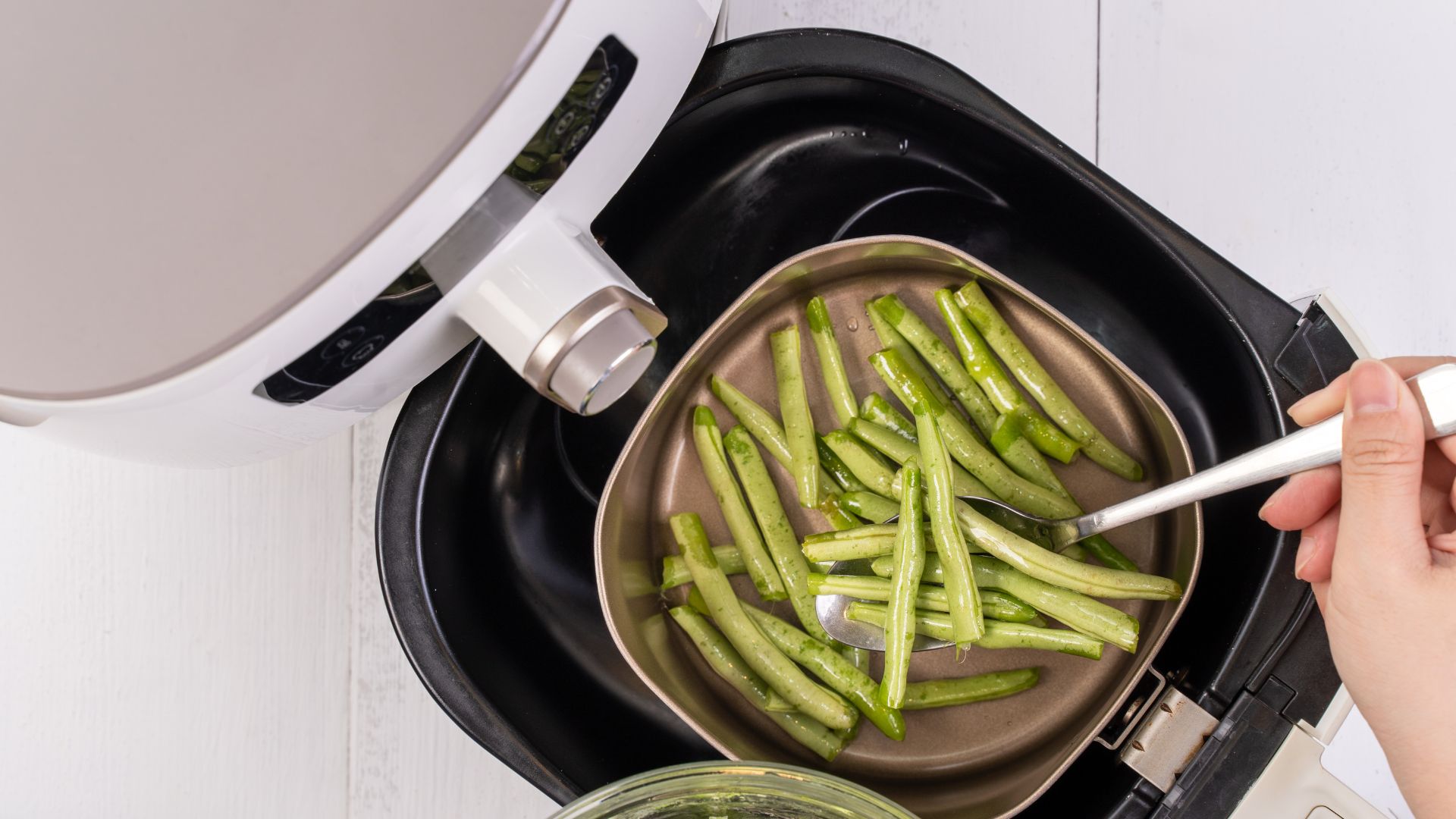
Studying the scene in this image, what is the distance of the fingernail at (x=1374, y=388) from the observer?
542 millimetres

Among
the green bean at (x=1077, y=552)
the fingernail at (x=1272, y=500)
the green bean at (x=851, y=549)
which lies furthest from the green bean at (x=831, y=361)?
the fingernail at (x=1272, y=500)

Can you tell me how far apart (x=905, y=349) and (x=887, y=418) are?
7 cm

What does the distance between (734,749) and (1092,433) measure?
42 cm

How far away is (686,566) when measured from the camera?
0.86m

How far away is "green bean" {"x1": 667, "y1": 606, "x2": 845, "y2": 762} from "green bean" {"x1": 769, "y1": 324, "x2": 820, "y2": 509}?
5.8 inches

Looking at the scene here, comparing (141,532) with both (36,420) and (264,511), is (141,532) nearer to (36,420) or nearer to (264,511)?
(264,511)

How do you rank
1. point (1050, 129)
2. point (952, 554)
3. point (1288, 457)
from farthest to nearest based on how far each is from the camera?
1. point (1050, 129)
2. point (952, 554)
3. point (1288, 457)

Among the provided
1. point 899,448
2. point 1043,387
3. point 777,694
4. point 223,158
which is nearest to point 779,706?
point 777,694

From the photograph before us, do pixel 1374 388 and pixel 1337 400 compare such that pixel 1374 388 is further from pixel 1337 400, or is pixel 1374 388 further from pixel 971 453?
pixel 971 453

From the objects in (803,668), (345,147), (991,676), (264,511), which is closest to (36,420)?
(345,147)

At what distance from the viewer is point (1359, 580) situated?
0.58m

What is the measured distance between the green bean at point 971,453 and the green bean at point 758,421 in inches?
4.2

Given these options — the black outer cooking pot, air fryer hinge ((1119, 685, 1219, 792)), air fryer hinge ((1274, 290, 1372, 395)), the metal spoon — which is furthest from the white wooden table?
air fryer hinge ((1119, 685, 1219, 792))

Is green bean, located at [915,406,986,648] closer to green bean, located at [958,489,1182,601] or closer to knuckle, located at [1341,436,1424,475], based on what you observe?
green bean, located at [958,489,1182,601]
